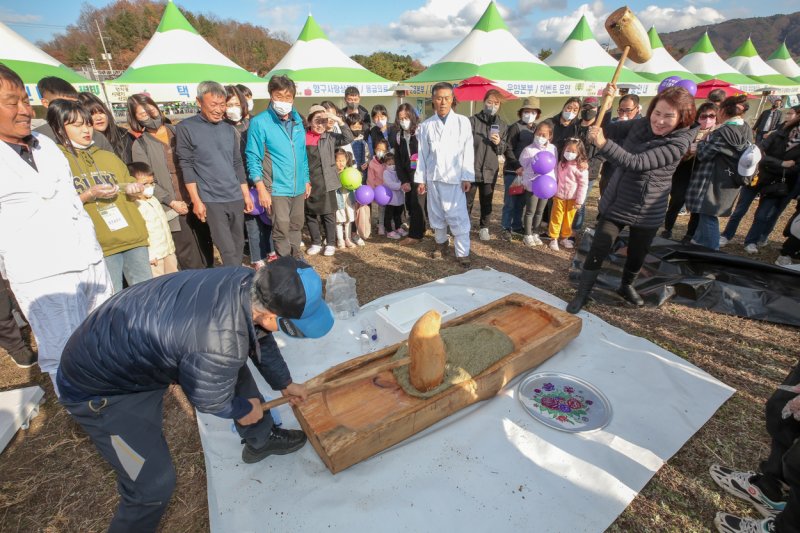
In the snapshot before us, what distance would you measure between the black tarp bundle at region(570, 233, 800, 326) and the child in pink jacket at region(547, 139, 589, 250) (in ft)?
3.18

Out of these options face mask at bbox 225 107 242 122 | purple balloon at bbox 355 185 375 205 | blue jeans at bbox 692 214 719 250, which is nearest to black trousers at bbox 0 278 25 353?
face mask at bbox 225 107 242 122

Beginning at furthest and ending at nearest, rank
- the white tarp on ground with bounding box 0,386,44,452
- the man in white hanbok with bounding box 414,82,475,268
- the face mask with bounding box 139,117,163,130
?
the man in white hanbok with bounding box 414,82,475,268 → the face mask with bounding box 139,117,163,130 → the white tarp on ground with bounding box 0,386,44,452

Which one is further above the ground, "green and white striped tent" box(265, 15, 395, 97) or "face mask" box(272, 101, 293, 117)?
"green and white striped tent" box(265, 15, 395, 97)

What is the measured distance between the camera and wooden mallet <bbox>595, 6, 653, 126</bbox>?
2805 millimetres

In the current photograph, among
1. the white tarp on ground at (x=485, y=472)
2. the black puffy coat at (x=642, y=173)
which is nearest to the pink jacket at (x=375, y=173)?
the black puffy coat at (x=642, y=173)

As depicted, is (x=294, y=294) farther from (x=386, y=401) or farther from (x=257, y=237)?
(x=257, y=237)

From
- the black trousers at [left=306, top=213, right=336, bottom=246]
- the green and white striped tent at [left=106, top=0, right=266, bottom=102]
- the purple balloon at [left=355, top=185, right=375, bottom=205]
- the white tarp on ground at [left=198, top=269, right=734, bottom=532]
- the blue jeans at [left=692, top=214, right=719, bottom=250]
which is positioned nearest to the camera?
the white tarp on ground at [left=198, top=269, right=734, bottom=532]

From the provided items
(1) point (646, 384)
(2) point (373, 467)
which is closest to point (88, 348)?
(2) point (373, 467)

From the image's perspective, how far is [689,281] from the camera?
3861mm

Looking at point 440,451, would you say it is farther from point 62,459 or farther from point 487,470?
point 62,459

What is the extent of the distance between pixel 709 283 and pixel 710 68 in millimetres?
21093

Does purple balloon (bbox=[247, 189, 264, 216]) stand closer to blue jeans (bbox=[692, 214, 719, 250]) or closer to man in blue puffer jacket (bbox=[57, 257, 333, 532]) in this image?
man in blue puffer jacket (bbox=[57, 257, 333, 532])

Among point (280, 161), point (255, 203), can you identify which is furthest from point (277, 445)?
point (255, 203)

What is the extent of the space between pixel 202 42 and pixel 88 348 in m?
12.1
